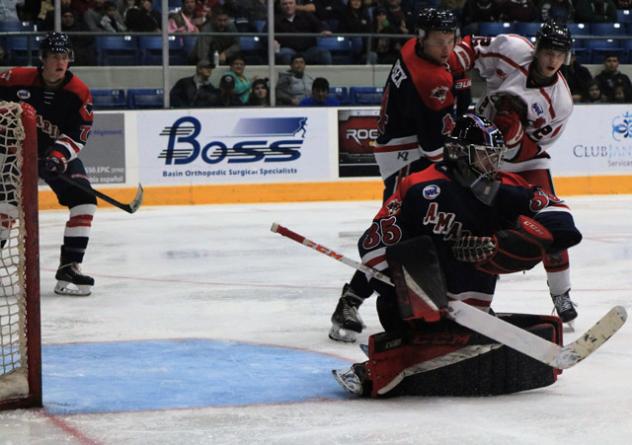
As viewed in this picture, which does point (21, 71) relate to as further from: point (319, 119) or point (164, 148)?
point (319, 119)

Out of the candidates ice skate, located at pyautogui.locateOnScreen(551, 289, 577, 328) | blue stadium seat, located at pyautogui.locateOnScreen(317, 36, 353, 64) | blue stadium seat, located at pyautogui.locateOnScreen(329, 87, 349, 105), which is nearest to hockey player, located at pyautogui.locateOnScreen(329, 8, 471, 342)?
ice skate, located at pyautogui.locateOnScreen(551, 289, 577, 328)

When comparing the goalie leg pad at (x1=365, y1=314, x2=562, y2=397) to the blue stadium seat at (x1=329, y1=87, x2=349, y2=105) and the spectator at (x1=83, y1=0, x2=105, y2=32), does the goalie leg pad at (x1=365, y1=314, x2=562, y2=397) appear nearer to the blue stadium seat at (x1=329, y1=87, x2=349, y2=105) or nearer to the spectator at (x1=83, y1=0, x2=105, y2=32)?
the spectator at (x1=83, y1=0, x2=105, y2=32)

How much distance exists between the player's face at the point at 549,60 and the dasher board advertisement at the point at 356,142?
6.03 meters

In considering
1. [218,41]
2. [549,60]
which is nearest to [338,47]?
[218,41]

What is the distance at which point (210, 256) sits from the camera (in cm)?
696

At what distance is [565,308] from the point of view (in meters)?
4.63

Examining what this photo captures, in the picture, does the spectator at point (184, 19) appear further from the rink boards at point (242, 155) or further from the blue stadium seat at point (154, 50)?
the rink boards at point (242, 155)

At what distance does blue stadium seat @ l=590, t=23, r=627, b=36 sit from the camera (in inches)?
475

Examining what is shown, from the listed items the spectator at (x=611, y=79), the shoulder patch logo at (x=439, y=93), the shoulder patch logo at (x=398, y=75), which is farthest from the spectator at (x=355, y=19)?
the shoulder patch logo at (x=439, y=93)

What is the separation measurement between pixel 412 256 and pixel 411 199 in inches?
7.7

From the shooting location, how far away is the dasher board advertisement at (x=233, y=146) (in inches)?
393

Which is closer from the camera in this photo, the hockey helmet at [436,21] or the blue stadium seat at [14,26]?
the hockey helmet at [436,21]

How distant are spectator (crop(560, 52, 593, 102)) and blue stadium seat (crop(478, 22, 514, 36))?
0.87m

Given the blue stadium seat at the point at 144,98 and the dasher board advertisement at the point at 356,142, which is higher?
the blue stadium seat at the point at 144,98
